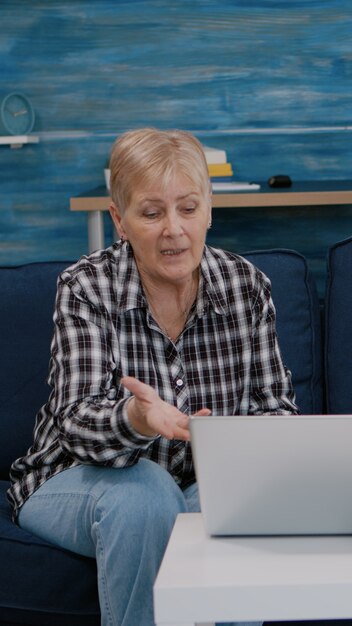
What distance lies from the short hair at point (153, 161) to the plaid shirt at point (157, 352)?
0.51 ft

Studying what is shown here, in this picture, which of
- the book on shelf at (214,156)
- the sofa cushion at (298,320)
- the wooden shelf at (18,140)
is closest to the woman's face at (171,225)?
the sofa cushion at (298,320)

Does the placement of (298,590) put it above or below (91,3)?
Result: below

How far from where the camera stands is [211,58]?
3479mm

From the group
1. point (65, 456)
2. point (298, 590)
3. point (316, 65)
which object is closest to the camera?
point (298, 590)

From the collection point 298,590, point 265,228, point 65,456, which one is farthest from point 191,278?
point 265,228

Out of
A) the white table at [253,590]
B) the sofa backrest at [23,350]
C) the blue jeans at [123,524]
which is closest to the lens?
the white table at [253,590]

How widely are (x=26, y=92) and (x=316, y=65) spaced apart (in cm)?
102

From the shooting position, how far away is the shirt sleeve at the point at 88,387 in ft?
4.84

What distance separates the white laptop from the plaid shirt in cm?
57

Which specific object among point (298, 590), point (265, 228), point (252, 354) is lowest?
point (265, 228)

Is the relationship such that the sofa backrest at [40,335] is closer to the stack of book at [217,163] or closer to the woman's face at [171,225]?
the woman's face at [171,225]

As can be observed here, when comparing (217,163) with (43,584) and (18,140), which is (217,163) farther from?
(43,584)

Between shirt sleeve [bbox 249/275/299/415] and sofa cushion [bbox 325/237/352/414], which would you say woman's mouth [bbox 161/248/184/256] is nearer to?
shirt sleeve [bbox 249/275/299/415]

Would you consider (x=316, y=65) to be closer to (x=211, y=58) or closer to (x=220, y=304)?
(x=211, y=58)
